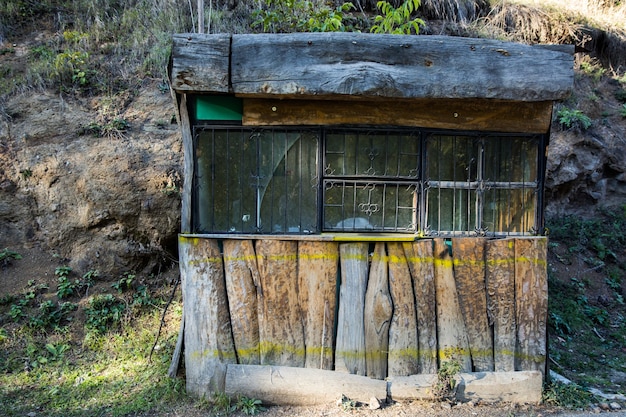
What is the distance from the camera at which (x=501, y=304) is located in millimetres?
4047

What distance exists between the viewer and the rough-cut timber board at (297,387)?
382 cm

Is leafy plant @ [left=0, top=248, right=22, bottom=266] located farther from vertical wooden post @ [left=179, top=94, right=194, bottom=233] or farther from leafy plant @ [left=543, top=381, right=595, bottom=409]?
leafy plant @ [left=543, top=381, right=595, bottom=409]

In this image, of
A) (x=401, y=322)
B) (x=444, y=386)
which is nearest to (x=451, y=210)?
(x=401, y=322)

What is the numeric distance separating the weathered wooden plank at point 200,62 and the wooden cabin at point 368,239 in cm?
17

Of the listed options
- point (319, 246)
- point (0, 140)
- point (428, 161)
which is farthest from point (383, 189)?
point (0, 140)

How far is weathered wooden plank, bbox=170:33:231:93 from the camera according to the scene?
3518 millimetres

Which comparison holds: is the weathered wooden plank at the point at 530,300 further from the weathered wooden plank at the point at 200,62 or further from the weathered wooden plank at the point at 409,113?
the weathered wooden plank at the point at 200,62

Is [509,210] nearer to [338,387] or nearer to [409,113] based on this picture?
[409,113]

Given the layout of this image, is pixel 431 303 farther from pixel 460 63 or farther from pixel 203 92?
pixel 203 92

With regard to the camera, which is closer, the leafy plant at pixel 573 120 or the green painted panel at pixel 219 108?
the green painted panel at pixel 219 108

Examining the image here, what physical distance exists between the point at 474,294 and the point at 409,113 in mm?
1703

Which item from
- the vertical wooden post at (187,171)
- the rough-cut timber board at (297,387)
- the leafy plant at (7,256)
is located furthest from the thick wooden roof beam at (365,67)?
the leafy plant at (7,256)

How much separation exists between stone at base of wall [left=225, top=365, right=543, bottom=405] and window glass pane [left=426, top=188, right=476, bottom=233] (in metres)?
1.32

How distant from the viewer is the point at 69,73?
6.66 metres
